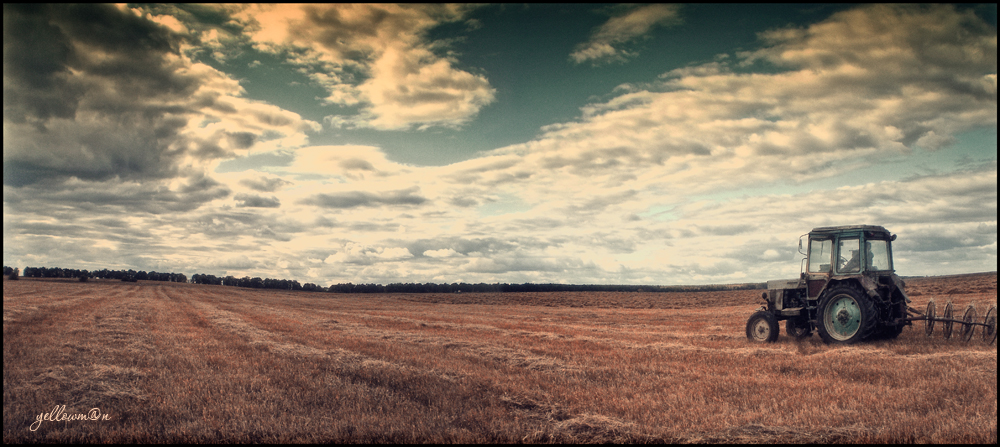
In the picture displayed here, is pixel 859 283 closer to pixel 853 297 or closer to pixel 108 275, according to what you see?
pixel 853 297

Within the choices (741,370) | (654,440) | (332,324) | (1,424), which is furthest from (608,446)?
(332,324)

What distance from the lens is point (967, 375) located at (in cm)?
785

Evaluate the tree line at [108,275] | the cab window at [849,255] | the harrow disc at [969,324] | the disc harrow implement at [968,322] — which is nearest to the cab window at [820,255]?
the cab window at [849,255]

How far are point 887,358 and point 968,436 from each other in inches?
199

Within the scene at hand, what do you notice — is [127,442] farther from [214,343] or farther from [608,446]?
[214,343]

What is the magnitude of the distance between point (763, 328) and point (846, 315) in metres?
2.15

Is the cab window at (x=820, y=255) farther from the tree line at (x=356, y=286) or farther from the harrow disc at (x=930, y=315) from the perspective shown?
the tree line at (x=356, y=286)

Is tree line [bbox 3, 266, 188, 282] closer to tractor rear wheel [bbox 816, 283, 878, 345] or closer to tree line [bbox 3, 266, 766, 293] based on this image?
tree line [bbox 3, 266, 766, 293]

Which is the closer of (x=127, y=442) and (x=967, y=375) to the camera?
(x=127, y=442)

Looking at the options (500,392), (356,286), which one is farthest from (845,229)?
(356,286)

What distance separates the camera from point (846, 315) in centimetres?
1238

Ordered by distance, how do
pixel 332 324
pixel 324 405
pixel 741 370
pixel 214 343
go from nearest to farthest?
pixel 324 405 → pixel 741 370 → pixel 214 343 → pixel 332 324

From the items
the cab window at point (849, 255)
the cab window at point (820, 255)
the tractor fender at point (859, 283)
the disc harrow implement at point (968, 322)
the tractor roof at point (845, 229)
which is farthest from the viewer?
the cab window at point (820, 255)

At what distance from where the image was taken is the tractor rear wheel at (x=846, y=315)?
11703 mm
